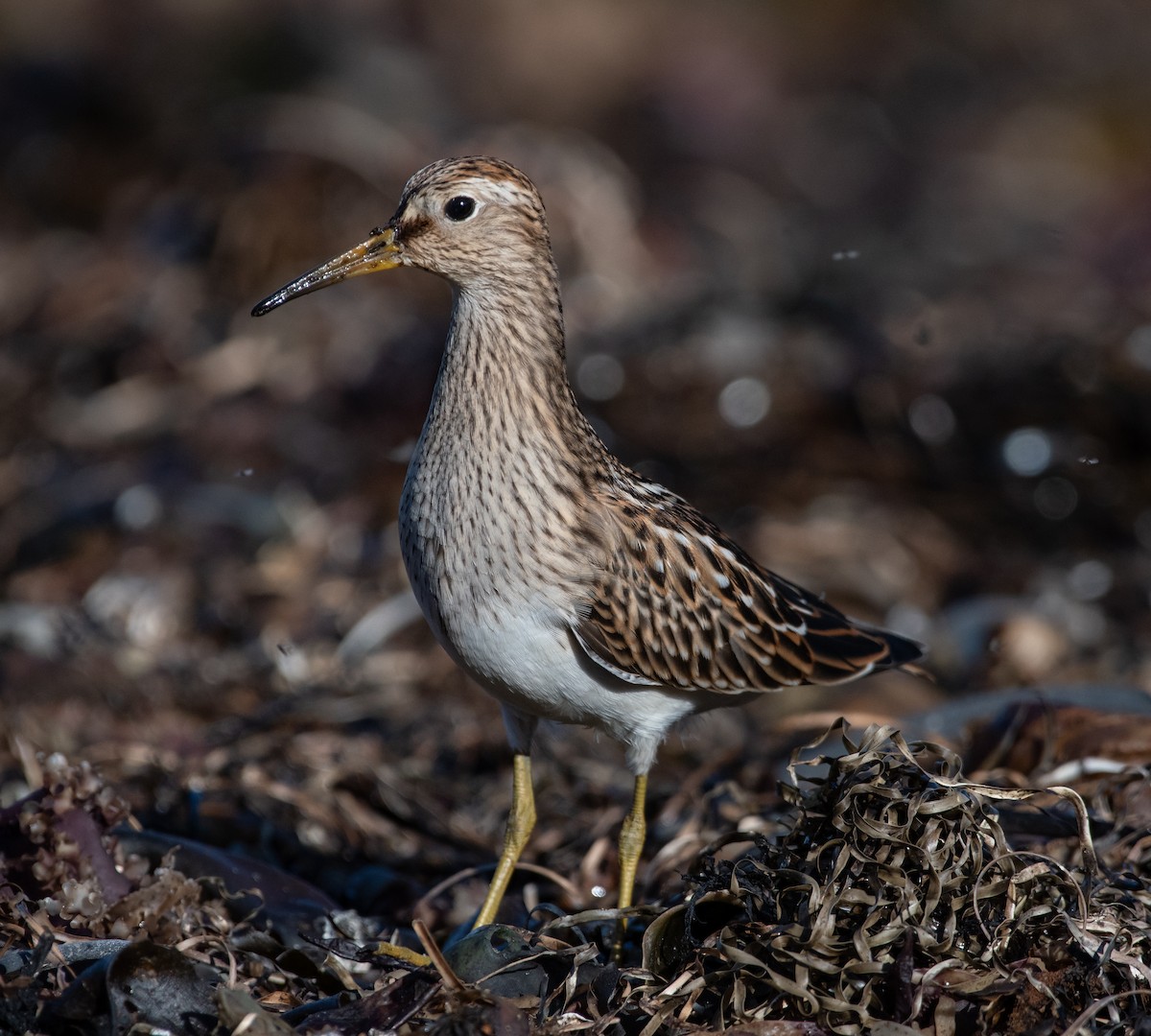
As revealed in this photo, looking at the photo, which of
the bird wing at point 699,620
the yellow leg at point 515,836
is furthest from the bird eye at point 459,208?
the yellow leg at point 515,836

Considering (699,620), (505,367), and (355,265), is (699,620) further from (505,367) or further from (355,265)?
(355,265)

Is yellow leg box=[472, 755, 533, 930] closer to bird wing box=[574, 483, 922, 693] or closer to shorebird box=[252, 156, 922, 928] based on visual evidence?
shorebird box=[252, 156, 922, 928]

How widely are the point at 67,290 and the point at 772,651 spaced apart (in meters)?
6.88

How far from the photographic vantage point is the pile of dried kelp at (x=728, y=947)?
10.9 feet

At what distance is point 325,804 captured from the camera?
17.0 feet

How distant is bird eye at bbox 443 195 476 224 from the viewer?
421 centimetres

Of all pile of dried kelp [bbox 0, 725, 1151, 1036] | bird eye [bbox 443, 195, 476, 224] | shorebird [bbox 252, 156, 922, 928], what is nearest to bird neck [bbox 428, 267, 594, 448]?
shorebird [bbox 252, 156, 922, 928]

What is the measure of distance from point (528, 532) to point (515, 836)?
1.09m

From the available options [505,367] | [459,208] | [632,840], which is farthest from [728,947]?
[459,208]

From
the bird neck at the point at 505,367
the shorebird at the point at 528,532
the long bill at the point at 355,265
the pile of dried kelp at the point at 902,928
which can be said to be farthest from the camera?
the long bill at the point at 355,265

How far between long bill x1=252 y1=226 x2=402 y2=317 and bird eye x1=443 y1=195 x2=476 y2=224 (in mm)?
192

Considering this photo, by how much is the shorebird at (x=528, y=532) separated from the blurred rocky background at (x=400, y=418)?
24.6 inches

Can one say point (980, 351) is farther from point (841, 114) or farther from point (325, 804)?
point (841, 114)

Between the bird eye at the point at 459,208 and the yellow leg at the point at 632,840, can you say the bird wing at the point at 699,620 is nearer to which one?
the yellow leg at the point at 632,840
